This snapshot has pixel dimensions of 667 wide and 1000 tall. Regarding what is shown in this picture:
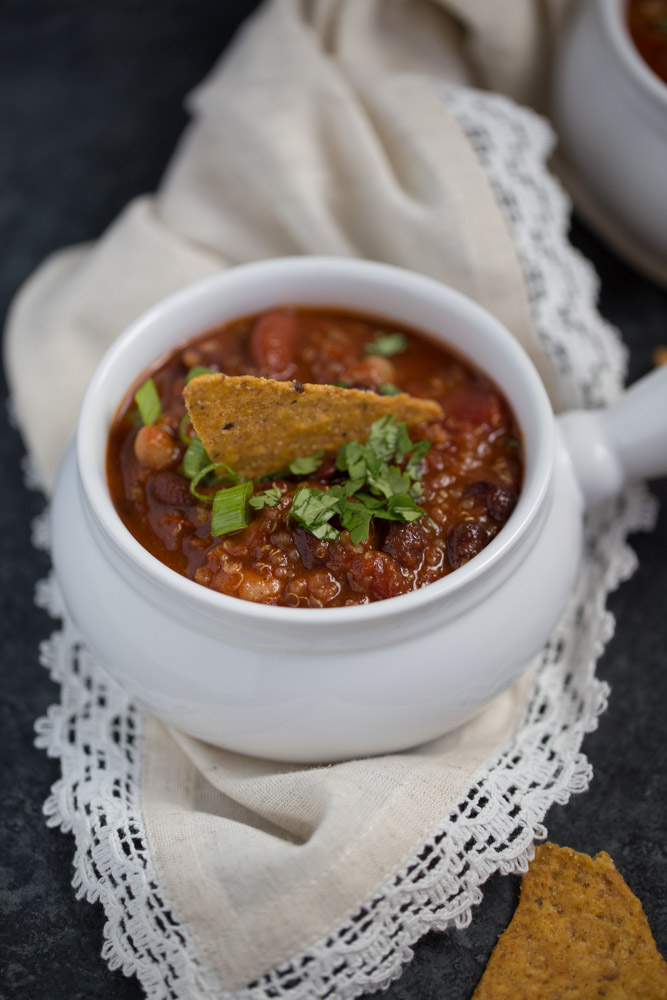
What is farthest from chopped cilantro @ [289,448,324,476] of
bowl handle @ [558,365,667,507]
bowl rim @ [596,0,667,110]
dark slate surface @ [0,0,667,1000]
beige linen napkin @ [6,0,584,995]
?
bowl rim @ [596,0,667,110]

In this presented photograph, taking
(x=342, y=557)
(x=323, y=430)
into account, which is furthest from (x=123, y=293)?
(x=342, y=557)

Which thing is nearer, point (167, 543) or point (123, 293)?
point (167, 543)

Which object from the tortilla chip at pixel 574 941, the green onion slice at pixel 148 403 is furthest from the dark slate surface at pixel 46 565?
the green onion slice at pixel 148 403

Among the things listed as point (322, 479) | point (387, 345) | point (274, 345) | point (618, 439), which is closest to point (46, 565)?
point (274, 345)

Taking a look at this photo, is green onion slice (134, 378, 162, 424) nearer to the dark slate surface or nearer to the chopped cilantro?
the chopped cilantro

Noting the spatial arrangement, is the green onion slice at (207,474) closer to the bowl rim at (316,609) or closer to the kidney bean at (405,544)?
the bowl rim at (316,609)

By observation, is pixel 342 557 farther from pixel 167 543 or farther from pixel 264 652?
pixel 167 543
